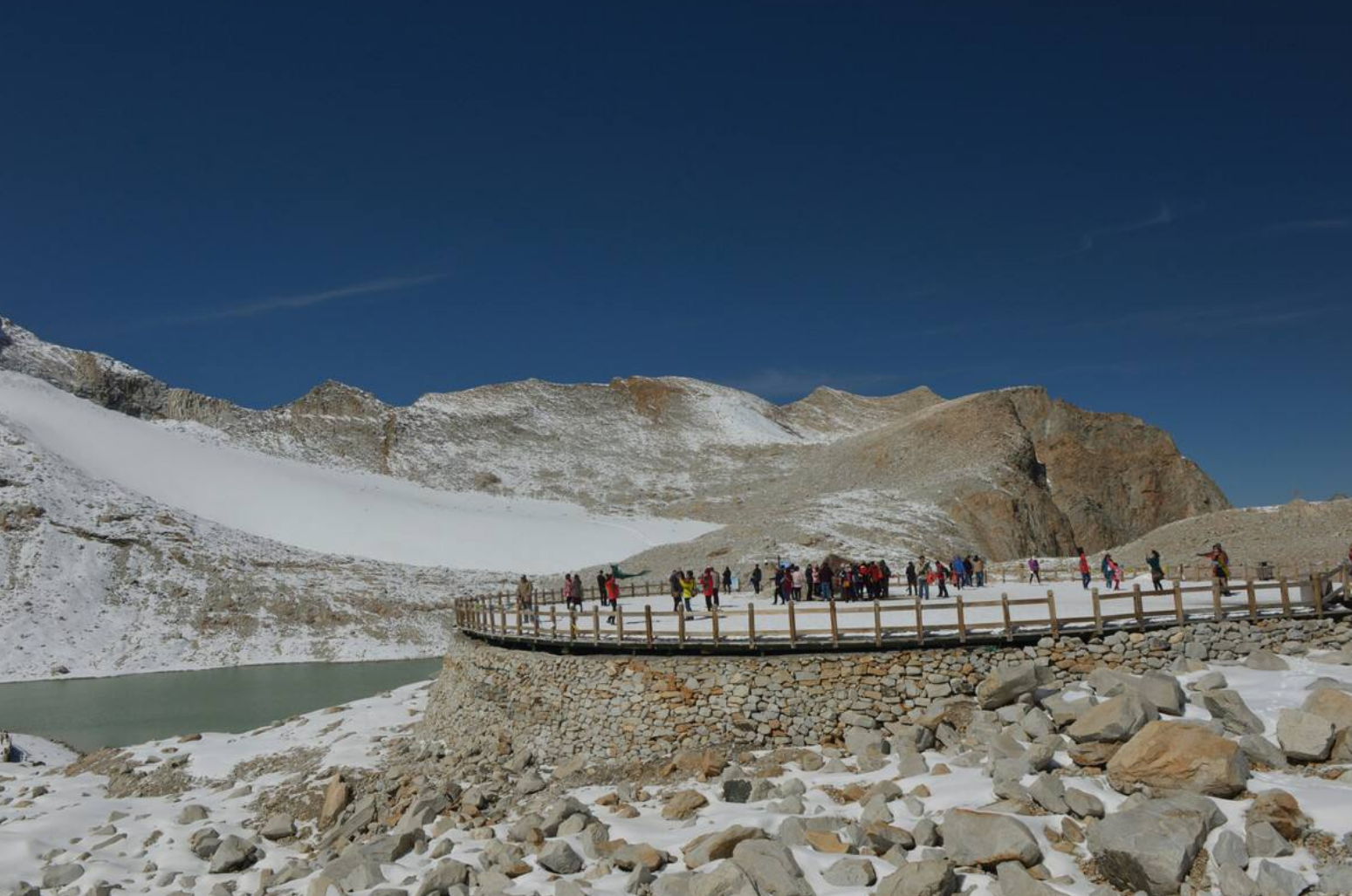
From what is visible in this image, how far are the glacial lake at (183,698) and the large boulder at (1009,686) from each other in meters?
29.3

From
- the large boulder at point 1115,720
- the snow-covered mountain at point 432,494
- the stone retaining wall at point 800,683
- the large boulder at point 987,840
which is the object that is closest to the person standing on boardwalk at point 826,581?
the stone retaining wall at point 800,683

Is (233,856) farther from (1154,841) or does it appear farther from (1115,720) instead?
(1115,720)

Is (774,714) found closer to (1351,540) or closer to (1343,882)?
(1343,882)

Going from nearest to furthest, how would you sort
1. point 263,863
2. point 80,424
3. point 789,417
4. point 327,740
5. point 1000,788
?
point 1000,788, point 263,863, point 327,740, point 80,424, point 789,417

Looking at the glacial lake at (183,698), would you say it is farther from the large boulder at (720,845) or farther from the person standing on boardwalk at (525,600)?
the large boulder at (720,845)

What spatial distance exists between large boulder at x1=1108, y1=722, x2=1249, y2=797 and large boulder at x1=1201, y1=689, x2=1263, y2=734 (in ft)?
4.79

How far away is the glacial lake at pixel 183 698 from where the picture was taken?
34.8 meters

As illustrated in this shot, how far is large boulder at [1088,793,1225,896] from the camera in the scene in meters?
10.6

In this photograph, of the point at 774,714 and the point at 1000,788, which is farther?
the point at 774,714

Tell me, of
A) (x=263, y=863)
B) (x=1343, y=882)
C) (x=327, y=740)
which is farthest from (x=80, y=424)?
(x=1343, y=882)

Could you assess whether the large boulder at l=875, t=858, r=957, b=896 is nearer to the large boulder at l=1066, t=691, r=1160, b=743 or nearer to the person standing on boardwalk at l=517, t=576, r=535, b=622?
the large boulder at l=1066, t=691, r=1160, b=743

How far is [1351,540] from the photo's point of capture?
4447 cm

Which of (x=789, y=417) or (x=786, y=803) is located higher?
(x=789, y=417)

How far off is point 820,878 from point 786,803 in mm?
2329
